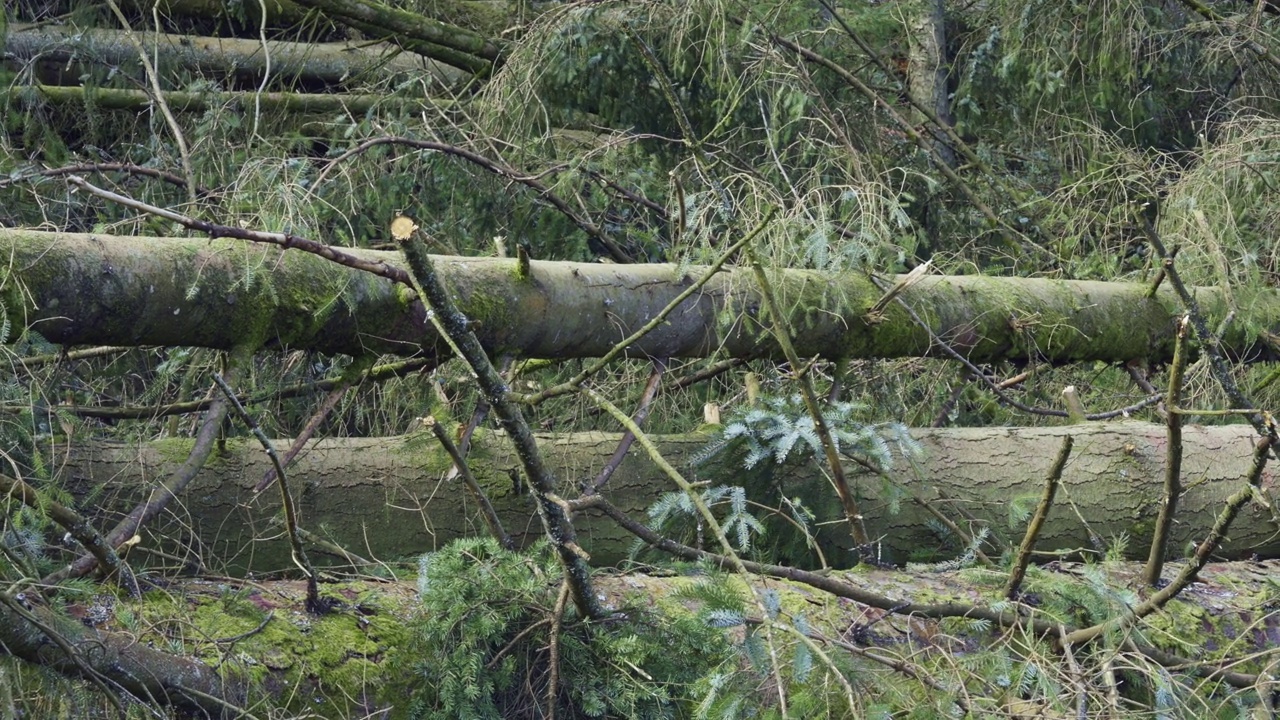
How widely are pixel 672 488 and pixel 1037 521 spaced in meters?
1.23

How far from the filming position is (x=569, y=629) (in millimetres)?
2879

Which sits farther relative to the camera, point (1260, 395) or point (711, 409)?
point (1260, 395)

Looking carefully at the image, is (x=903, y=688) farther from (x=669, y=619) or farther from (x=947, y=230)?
(x=947, y=230)

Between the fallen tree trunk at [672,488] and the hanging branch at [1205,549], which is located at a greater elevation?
the hanging branch at [1205,549]

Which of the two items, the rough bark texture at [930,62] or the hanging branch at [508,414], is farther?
the rough bark texture at [930,62]

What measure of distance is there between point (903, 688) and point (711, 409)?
1.61 m

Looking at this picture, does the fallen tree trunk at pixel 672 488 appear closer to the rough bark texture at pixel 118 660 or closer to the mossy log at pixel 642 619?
the mossy log at pixel 642 619

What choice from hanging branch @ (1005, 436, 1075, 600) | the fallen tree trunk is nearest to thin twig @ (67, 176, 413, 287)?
the fallen tree trunk

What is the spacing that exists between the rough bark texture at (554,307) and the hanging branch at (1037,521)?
1.04 meters

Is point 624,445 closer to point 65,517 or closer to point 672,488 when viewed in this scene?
point 672,488

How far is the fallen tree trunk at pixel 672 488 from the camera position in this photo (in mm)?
3443

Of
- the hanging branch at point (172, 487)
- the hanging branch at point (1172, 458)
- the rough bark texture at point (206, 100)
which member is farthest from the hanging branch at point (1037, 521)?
the rough bark texture at point (206, 100)

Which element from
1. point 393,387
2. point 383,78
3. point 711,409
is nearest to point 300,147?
point 383,78

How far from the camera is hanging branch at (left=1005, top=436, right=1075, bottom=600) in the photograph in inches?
111
